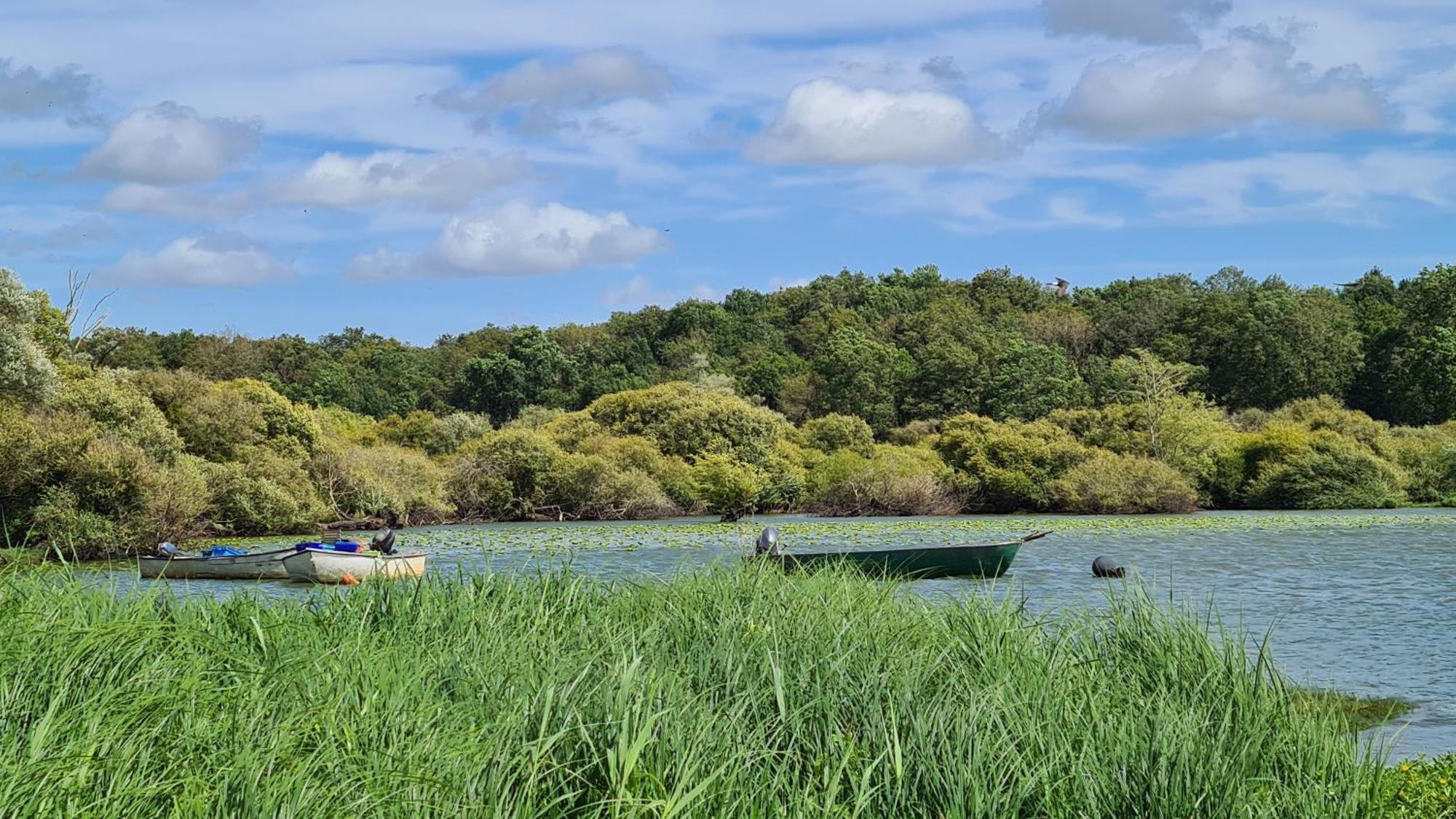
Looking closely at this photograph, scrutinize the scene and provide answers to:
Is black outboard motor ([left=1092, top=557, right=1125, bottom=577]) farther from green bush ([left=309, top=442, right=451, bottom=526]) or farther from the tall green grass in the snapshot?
green bush ([left=309, top=442, right=451, bottom=526])

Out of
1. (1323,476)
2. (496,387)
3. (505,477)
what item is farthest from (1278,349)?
(496,387)

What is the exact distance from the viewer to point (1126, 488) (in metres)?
41.3

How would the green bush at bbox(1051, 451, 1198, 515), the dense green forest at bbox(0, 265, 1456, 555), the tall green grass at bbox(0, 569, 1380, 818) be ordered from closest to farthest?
the tall green grass at bbox(0, 569, 1380, 818) → the dense green forest at bbox(0, 265, 1456, 555) → the green bush at bbox(1051, 451, 1198, 515)

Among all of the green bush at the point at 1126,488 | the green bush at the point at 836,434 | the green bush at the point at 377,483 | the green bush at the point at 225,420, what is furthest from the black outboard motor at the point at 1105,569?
the green bush at the point at 836,434

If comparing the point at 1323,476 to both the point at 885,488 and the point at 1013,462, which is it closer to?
the point at 1013,462

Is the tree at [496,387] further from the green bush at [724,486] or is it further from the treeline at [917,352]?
the green bush at [724,486]

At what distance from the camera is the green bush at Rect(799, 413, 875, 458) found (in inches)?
1925

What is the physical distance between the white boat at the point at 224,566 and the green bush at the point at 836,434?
2899 centimetres

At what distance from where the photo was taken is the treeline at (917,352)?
54812 mm

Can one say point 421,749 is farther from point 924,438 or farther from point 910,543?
point 924,438

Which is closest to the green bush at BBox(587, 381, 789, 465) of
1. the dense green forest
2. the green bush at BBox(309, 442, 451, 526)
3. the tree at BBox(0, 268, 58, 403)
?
the dense green forest

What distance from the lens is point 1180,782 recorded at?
18.7 feet

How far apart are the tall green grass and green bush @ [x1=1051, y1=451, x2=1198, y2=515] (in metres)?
34.3

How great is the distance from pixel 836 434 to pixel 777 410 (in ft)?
40.6
